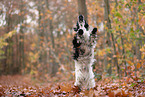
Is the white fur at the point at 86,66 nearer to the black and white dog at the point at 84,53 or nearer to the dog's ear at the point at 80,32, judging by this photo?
the black and white dog at the point at 84,53

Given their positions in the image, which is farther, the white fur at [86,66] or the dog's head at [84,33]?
the white fur at [86,66]

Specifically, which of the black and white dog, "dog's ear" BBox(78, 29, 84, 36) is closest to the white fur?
the black and white dog

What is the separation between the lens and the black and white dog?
530cm

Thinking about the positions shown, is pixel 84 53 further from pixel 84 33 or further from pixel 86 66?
pixel 84 33

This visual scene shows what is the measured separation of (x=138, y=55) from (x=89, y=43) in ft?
16.1

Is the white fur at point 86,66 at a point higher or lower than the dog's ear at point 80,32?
lower

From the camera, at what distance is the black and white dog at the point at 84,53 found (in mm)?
5305

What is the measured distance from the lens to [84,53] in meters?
5.34

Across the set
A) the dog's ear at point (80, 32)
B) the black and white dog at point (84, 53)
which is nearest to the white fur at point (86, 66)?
the black and white dog at point (84, 53)

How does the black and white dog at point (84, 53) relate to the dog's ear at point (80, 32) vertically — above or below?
below

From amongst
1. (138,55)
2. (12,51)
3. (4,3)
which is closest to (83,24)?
(138,55)

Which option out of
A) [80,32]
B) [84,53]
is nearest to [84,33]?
[80,32]

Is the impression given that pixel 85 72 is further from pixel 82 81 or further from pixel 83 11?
pixel 83 11

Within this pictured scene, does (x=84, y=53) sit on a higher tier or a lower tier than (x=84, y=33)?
lower
